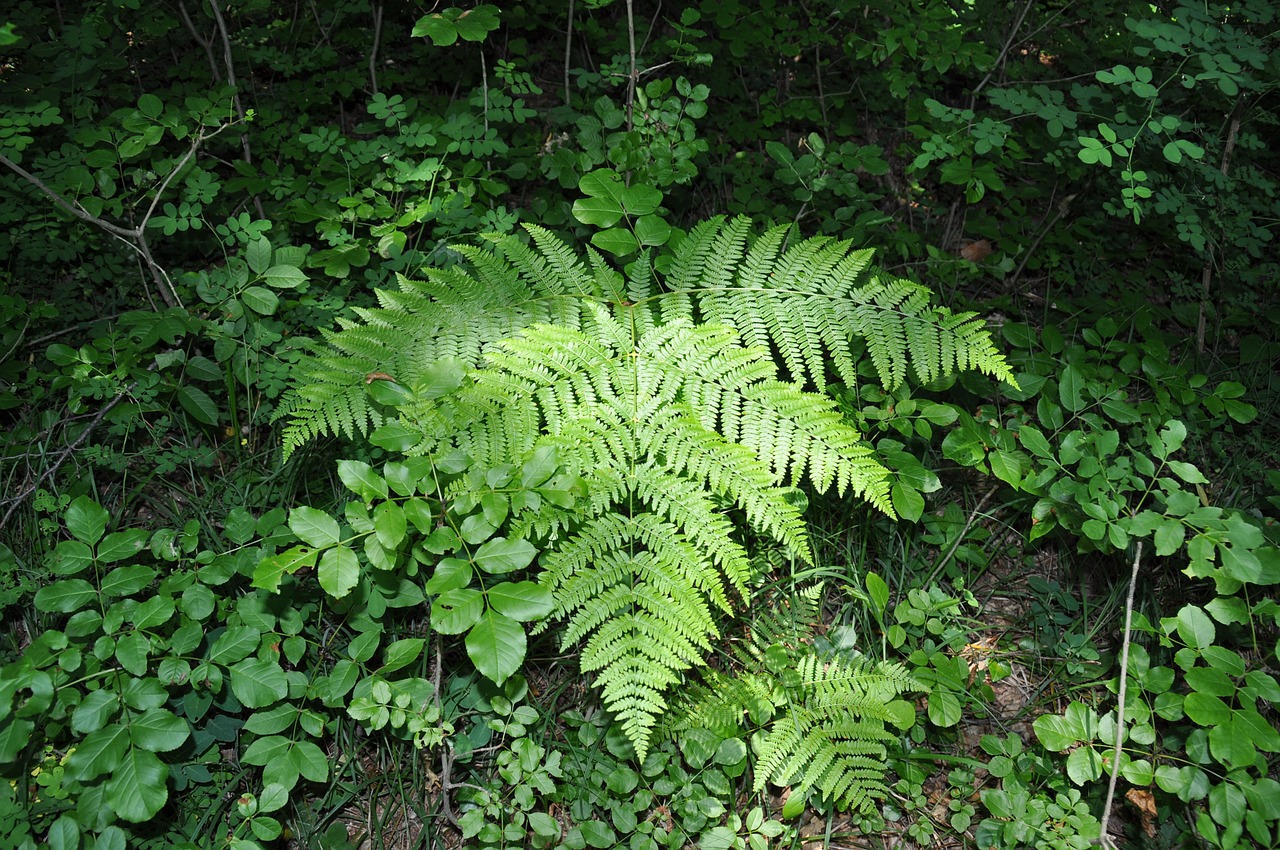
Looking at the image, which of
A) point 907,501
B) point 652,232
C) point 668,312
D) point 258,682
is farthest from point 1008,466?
point 258,682

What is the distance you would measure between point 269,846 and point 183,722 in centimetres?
50

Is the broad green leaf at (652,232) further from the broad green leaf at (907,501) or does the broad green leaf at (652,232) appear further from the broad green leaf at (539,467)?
the broad green leaf at (907,501)

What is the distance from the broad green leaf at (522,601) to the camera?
6.73 ft

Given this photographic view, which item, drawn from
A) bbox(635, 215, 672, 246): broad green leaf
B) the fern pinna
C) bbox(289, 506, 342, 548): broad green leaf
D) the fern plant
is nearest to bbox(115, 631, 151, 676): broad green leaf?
bbox(289, 506, 342, 548): broad green leaf

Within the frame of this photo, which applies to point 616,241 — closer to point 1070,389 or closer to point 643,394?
point 643,394

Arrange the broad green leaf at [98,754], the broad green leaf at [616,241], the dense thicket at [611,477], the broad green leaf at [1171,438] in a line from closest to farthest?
the broad green leaf at [98,754] < the dense thicket at [611,477] < the broad green leaf at [1171,438] < the broad green leaf at [616,241]

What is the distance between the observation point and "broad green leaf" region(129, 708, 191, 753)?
2158 mm

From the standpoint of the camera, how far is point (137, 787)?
210 centimetres

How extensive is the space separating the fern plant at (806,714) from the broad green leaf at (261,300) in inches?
81.7

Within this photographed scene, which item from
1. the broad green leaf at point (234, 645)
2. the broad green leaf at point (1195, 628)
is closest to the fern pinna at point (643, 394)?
the broad green leaf at point (234, 645)

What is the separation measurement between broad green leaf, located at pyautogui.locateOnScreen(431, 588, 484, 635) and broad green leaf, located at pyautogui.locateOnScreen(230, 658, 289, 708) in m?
0.66

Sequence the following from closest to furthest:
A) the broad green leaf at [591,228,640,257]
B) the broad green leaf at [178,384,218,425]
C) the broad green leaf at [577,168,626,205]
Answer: the broad green leaf at [591,228,640,257]
the broad green leaf at [577,168,626,205]
the broad green leaf at [178,384,218,425]

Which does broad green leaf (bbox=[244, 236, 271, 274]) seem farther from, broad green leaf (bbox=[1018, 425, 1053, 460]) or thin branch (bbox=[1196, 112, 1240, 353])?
thin branch (bbox=[1196, 112, 1240, 353])

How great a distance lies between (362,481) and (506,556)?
1.44 feet
